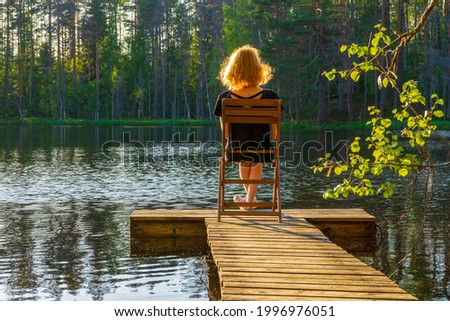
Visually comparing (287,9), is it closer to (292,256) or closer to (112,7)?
(112,7)

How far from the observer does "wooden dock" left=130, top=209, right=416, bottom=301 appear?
485 centimetres

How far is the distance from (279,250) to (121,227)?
4.29 metres

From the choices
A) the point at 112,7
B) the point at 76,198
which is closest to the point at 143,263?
the point at 76,198

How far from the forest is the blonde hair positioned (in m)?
38.8

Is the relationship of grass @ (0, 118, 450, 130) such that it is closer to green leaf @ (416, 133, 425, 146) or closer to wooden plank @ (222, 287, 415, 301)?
green leaf @ (416, 133, 425, 146)

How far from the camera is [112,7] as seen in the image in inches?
2746

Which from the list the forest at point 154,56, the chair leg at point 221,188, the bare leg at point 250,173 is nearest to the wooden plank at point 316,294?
the chair leg at point 221,188

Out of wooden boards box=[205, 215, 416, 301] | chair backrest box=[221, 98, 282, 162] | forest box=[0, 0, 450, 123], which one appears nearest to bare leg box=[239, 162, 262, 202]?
chair backrest box=[221, 98, 282, 162]

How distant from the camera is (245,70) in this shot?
7.57m

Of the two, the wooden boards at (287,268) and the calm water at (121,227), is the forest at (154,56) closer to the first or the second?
the calm water at (121,227)

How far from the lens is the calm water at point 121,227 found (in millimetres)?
6703

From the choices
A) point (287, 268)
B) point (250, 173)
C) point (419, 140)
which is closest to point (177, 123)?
point (250, 173)

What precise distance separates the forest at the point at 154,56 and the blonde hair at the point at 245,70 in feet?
127
